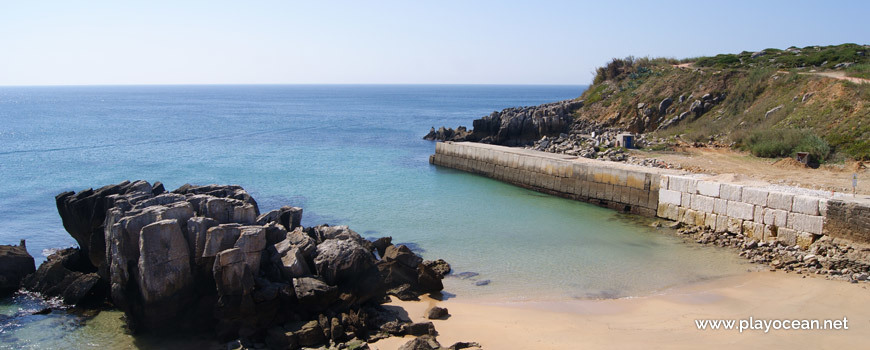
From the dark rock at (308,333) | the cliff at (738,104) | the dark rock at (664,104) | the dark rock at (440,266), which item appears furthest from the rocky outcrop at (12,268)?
the dark rock at (664,104)

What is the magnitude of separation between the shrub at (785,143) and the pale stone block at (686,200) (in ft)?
19.3

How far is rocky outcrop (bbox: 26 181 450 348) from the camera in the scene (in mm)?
9156

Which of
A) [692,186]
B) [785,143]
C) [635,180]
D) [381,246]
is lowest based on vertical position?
[381,246]

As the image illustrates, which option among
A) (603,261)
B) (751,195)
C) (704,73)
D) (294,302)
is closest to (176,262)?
(294,302)

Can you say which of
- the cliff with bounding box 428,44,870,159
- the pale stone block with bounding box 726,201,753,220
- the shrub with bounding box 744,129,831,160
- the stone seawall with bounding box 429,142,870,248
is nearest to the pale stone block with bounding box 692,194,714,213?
the stone seawall with bounding box 429,142,870,248

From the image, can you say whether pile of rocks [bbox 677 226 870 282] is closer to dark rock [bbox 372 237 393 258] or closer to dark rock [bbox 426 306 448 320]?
dark rock [bbox 426 306 448 320]

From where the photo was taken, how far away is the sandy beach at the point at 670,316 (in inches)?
358

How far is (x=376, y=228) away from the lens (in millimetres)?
16750

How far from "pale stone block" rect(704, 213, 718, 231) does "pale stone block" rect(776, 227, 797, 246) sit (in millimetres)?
1784

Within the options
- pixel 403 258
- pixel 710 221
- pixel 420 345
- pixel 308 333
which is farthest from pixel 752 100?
pixel 308 333

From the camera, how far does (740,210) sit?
1507 centimetres

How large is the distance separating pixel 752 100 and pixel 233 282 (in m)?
26.8

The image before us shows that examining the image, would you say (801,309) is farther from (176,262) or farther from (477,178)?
(477,178)

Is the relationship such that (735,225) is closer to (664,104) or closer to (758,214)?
(758,214)
